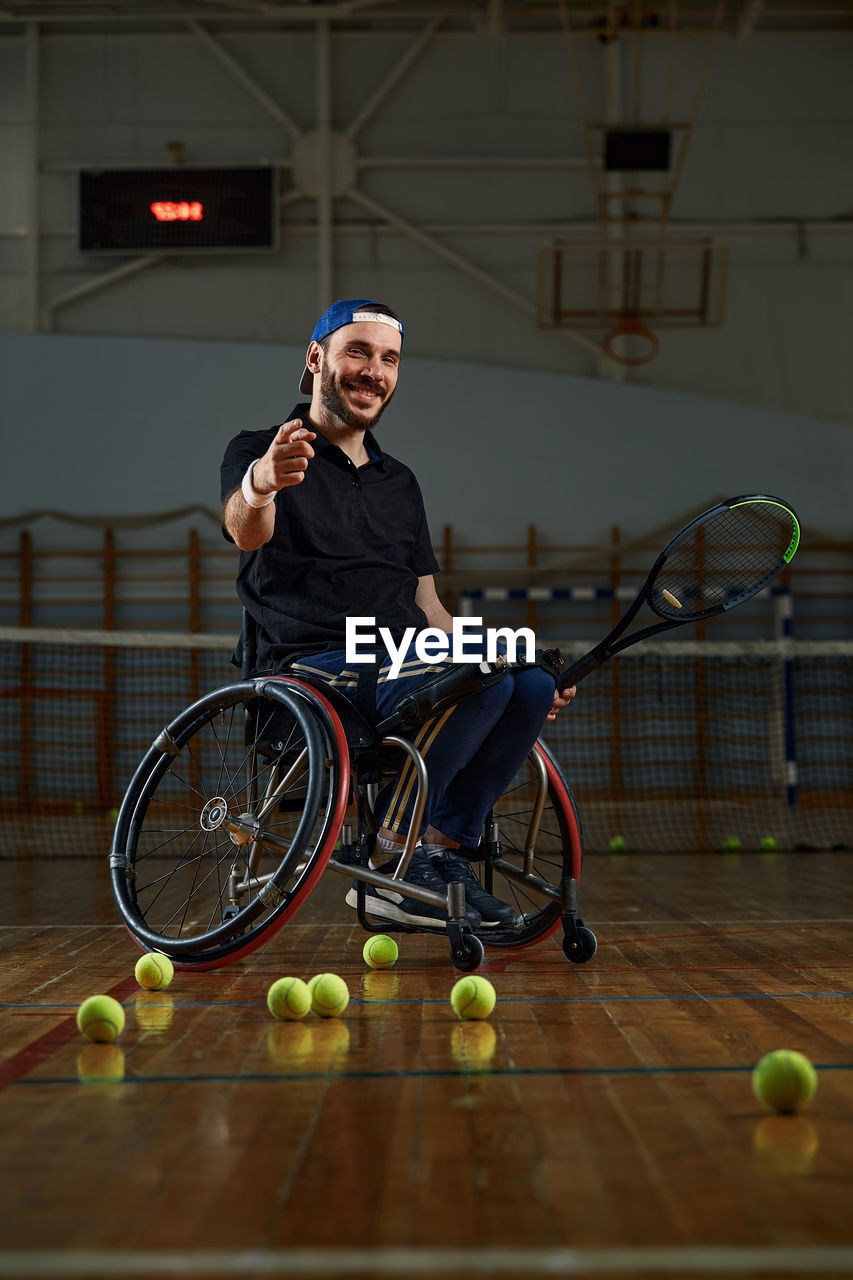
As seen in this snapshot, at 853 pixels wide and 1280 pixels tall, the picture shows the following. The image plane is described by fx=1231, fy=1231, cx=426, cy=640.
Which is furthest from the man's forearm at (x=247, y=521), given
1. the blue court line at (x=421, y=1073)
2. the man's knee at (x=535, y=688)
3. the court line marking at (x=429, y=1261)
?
the court line marking at (x=429, y=1261)

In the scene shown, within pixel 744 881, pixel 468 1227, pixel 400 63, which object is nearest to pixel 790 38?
pixel 400 63

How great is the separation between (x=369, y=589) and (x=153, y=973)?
927mm

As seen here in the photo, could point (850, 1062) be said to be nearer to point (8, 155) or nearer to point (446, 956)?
point (446, 956)

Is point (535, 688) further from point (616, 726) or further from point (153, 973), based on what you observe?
point (616, 726)

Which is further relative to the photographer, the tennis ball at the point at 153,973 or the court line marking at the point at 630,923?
the court line marking at the point at 630,923

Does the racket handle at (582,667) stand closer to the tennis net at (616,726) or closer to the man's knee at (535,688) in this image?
the man's knee at (535,688)

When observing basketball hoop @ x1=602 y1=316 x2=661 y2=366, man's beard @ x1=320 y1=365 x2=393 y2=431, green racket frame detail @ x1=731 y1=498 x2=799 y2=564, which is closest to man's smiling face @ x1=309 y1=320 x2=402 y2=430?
man's beard @ x1=320 y1=365 x2=393 y2=431

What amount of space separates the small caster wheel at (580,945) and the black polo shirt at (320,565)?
2.49 feet

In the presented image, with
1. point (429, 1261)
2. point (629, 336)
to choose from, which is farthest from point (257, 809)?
point (629, 336)

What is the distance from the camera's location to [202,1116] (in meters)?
1.47

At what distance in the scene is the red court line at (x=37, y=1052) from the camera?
171 centimetres

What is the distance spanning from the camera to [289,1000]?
2055 millimetres

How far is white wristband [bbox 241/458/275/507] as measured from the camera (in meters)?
2.45

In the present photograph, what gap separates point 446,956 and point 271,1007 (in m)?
0.84
